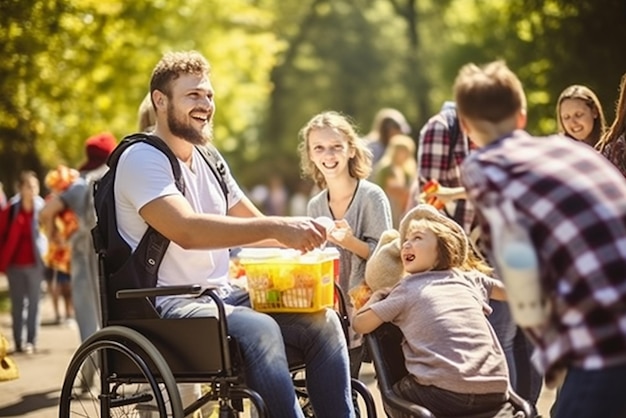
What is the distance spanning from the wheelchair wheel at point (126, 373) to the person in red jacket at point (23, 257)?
731 centimetres

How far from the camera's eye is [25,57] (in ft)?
50.8

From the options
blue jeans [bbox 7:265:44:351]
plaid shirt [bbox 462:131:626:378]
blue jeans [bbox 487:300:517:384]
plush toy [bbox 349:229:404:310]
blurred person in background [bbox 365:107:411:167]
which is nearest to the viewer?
plaid shirt [bbox 462:131:626:378]

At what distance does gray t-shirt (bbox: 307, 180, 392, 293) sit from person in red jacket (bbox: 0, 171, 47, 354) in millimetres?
6705

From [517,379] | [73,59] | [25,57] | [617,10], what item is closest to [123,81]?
[73,59]

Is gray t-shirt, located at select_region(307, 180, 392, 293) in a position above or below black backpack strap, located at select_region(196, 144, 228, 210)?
below

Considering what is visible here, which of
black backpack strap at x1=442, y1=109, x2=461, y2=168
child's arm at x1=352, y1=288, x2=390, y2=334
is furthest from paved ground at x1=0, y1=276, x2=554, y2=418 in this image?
child's arm at x1=352, y1=288, x2=390, y2=334

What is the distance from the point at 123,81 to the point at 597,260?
17239mm

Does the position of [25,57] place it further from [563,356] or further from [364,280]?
[563,356]

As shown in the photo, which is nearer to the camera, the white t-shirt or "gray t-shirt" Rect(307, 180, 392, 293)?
the white t-shirt

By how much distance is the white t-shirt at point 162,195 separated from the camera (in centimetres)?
593

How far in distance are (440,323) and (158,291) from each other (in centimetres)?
128

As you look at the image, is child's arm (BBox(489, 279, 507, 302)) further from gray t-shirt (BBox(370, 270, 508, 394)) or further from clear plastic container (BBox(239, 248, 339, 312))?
clear plastic container (BBox(239, 248, 339, 312))

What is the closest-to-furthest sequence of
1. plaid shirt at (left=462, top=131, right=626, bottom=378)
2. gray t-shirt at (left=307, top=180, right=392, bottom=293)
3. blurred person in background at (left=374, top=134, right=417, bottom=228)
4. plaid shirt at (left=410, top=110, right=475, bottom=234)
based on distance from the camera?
plaid shirt at (left=462, top=131, right=626, bottom=378)
gray t-shirt at (left=307, top=180, right=392, bottom=293)
plaid shirt at (left=410, top=110, right=475, bottom=234)
blurred person in background at (left=374, top=134, right=417, bottom=228)

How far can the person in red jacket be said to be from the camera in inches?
534
